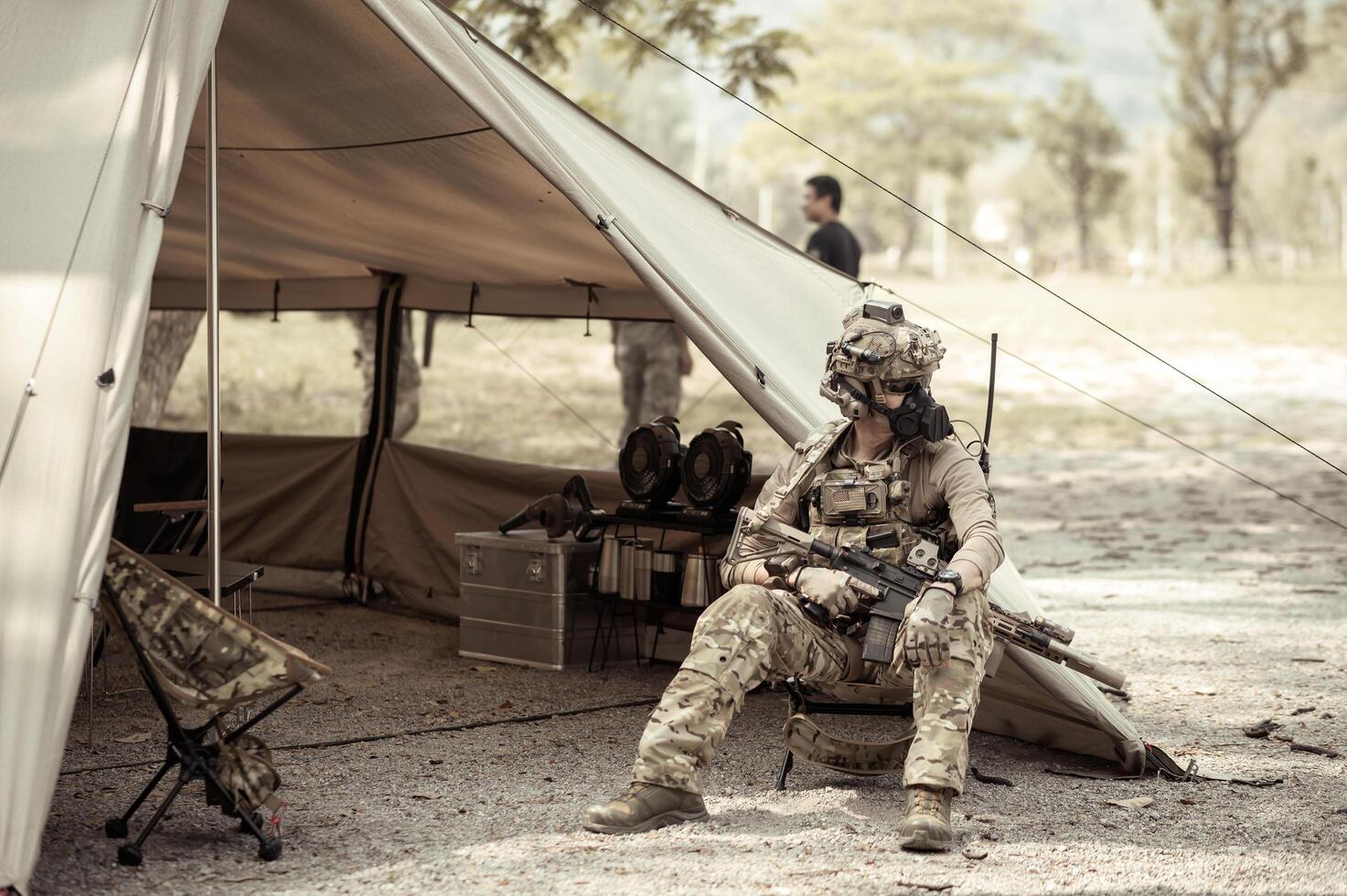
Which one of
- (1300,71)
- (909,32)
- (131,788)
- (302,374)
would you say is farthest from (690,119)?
(131,788)

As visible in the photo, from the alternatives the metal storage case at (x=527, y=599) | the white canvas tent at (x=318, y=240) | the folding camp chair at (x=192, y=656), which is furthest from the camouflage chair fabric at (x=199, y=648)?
the metal storage case at (x=527, y=599)

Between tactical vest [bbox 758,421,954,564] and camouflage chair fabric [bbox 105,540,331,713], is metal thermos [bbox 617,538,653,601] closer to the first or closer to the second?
tactical vest [bbox 758,421,954,564]

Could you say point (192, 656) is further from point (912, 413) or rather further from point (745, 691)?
point (912, 413)

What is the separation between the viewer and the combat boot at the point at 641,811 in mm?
4250

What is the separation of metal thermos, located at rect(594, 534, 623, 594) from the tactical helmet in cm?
216

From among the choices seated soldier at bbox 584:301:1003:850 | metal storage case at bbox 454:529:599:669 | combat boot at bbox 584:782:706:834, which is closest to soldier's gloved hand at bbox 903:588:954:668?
seated soldier at bbox 584:301:1003:850

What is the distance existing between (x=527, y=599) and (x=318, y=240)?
221 centimetres

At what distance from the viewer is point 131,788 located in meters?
4.72

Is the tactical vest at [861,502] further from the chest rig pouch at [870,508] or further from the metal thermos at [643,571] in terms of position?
the metal thermos at [643,571]

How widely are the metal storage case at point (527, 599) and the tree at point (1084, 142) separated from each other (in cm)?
3870

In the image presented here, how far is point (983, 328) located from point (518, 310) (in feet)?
66.7

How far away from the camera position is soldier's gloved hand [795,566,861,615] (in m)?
4.52

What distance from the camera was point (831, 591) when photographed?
453 cm

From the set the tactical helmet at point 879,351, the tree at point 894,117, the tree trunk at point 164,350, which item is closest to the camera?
the tactical helmet at point 879,351
